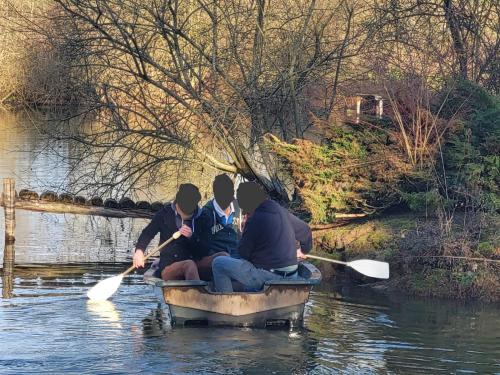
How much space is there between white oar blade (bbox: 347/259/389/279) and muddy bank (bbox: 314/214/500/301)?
1.12 meters

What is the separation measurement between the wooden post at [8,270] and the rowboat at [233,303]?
9.63 feet

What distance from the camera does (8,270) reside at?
15.4 m

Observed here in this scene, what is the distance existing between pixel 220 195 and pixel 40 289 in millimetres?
3523

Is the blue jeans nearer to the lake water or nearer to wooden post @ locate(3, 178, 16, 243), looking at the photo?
the lake water

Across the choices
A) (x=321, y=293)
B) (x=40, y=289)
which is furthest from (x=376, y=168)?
(x=40, y=289)

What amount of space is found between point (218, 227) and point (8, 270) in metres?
4.78

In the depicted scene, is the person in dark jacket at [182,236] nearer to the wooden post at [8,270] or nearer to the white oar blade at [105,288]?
the white oar blade at [105,288]

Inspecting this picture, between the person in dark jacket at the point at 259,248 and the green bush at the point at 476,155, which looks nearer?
the person in dark jacket at the point at 259,248

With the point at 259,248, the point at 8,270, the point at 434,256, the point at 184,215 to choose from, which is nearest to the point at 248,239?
the point at 259,248

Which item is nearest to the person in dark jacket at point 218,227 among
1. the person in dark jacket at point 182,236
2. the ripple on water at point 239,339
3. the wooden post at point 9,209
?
the person in dark jacket at point 182,236

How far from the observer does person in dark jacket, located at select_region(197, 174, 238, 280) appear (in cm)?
1162

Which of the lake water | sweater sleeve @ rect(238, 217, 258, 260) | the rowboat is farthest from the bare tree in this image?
the rowboat

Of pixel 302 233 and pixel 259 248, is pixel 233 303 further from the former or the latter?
pixel 302 233

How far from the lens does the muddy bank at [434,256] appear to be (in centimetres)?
1384
